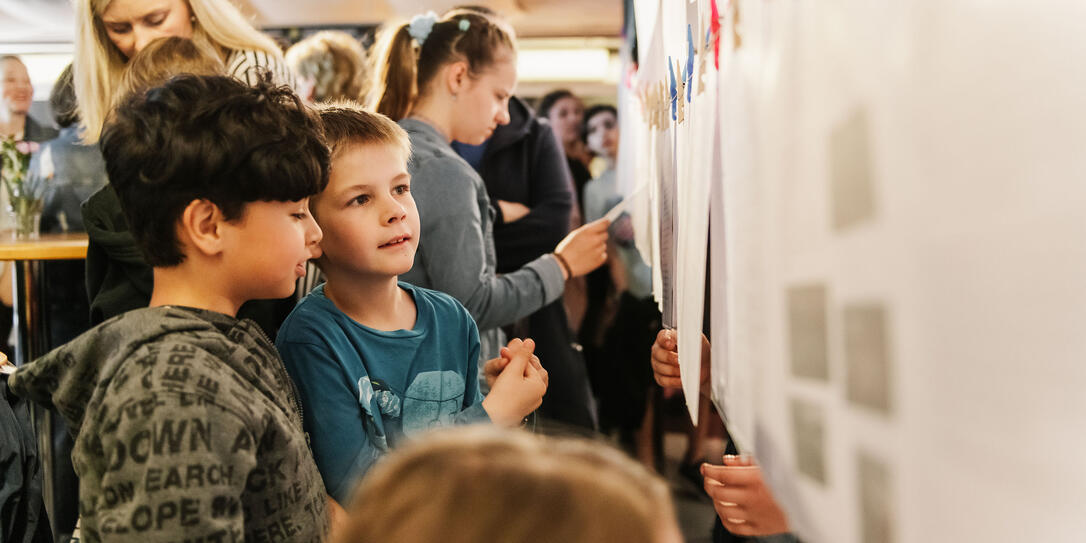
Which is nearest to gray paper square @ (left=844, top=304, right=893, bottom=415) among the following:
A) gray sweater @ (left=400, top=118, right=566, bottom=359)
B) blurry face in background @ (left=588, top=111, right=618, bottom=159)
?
gray sweater @ (left=400, top=118, right=566, bottom=359)

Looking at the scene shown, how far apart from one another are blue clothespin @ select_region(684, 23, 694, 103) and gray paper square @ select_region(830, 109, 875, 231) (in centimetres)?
53

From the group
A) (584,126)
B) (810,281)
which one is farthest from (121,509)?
(584,126)

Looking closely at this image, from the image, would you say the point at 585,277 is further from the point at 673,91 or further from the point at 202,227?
the point at 202,227

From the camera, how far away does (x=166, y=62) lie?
1.59 m

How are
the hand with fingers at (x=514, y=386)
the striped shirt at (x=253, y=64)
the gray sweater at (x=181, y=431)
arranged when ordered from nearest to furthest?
the gray sweater at (x=181, y=431)
the hand with fingers at (x=514, y=386)
the striped shirt at (x=253, y=64)

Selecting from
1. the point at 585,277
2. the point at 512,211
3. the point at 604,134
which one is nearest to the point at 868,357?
the point at 512,211

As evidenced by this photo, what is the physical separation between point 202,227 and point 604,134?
8.17 ft

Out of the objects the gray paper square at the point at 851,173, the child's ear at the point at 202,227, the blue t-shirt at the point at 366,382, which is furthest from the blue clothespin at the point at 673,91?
the gray paper square at the point at 851,173

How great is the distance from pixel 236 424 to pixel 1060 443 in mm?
677

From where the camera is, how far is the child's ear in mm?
946

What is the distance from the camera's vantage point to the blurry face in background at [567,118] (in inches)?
131

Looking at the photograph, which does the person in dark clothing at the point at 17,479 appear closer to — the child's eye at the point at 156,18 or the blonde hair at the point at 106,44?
the blonde hair at the point at 106,44

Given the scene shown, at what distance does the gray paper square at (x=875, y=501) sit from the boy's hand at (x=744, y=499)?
1.48 ft

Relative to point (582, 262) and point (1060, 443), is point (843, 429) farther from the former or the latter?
point (582, 262)
